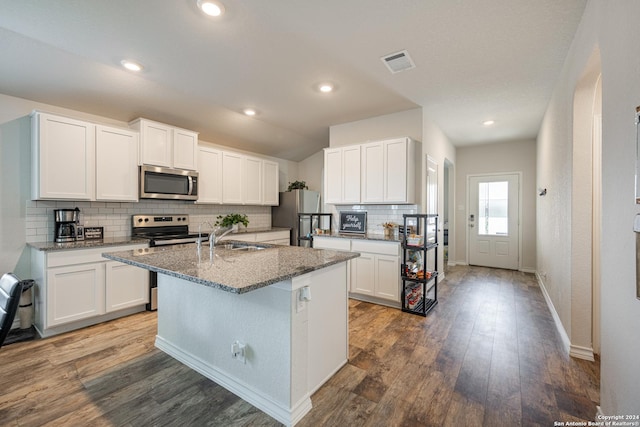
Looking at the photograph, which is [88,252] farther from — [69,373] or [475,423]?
[475,423]

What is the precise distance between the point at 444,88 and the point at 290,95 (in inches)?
72.1

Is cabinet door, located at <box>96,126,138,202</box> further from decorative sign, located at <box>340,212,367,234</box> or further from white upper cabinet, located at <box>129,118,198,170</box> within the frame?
decorative sign, located at <box>340,212,367,234</box>

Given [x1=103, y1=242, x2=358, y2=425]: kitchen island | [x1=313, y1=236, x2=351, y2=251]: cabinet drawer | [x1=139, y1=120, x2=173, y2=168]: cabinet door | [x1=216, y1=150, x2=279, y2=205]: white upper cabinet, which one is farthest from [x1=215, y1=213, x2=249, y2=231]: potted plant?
[x1=103, y1=242, x2=358, y2=425]: kitchen island

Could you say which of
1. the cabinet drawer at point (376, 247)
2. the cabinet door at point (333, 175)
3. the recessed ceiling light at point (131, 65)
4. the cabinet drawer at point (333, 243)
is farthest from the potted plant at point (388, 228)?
the recessed ceiling light at point (131, 65)

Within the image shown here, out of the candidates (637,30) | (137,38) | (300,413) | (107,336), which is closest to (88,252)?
(107,336)

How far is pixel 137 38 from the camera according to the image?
231cm

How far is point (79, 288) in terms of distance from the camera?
2.89m

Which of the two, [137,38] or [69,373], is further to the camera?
[137,38]

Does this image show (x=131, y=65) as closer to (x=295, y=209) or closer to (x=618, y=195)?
(x=295, y=209)

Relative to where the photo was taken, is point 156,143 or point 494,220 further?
point 494,220

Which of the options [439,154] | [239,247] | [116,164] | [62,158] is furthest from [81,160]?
[439,154]

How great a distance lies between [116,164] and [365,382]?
11.7ft

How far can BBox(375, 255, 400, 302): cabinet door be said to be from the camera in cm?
349

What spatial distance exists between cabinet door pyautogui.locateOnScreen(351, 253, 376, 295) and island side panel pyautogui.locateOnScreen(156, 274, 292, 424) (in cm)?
217
